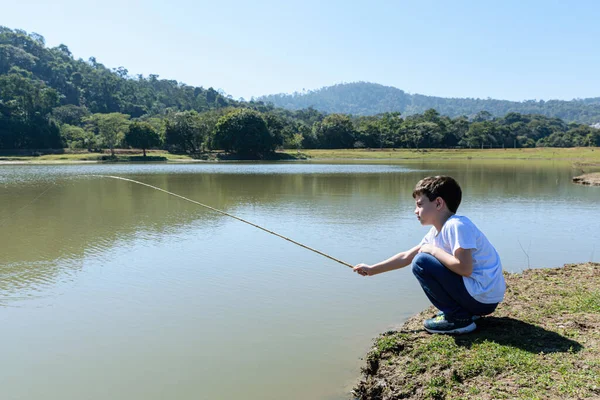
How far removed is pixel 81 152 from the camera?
84.1 metres

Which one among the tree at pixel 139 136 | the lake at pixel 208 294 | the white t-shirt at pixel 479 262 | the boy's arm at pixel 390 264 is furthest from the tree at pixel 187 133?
the white t-shirt at pixel 479 262

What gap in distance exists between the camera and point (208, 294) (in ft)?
26.3

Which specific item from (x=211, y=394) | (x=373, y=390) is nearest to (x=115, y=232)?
(x=211, y=394)

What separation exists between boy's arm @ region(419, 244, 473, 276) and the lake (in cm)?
164

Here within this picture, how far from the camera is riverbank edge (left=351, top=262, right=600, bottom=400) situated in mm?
3780

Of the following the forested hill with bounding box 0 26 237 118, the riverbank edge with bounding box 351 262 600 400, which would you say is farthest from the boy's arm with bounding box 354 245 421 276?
the forested hill with bounding box 0 26 237 118

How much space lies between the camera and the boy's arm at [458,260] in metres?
4.34

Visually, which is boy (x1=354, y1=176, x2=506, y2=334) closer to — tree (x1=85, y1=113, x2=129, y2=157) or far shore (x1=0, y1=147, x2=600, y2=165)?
far shore (x1=0, y1=147, x2=600, y2=165)

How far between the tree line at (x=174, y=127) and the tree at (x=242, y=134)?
6.5 inches

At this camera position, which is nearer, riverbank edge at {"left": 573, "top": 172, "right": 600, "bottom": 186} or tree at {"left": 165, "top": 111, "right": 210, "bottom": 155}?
riverbank edge at {"left": 573, "top": 172, "right": 600, "bottom": 186}

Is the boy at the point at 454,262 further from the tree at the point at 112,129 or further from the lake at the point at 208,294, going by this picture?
the tree at the point at 112,129

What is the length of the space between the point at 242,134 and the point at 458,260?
3036 inches

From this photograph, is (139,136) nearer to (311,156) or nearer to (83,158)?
(83,158)

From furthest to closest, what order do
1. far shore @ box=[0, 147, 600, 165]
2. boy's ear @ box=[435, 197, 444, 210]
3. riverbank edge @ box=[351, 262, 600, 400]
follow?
far shore @ box=[0, 147, 600, 165] → boy's ear @ box=[435, 197, 444, 210] → riverbank edge @ box=[351, 262, 600, 400]
